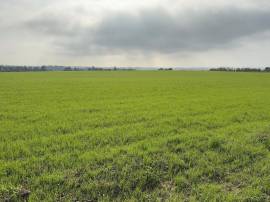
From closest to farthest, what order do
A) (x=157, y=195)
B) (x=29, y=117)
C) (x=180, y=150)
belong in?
(x=157, y=195) → (x=180, y=150) → (x=29, y=117)

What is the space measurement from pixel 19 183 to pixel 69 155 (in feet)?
5.09

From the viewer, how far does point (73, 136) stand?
799 centimetres

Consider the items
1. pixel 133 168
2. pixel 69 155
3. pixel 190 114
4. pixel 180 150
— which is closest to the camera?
pixel 133 168

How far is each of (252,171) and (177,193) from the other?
2.24 metres

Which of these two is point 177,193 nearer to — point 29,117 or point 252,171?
point 252,171

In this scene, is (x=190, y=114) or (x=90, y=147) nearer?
(x=90, y=147)

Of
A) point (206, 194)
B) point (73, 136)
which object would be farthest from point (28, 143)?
point (206, 194)

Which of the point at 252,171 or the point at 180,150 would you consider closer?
the point at 252,171

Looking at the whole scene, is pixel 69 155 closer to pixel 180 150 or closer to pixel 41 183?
pixel 41 183

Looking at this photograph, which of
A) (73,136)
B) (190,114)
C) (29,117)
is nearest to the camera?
(73,136)

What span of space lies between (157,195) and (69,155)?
2738 mm

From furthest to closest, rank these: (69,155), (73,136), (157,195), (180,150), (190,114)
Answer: (190,114) → (73,136) → (180,150) → (69,155) → (157,195)

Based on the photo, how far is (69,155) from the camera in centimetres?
629

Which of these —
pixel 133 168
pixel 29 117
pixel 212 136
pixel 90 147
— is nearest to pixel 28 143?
pixel 90 147
